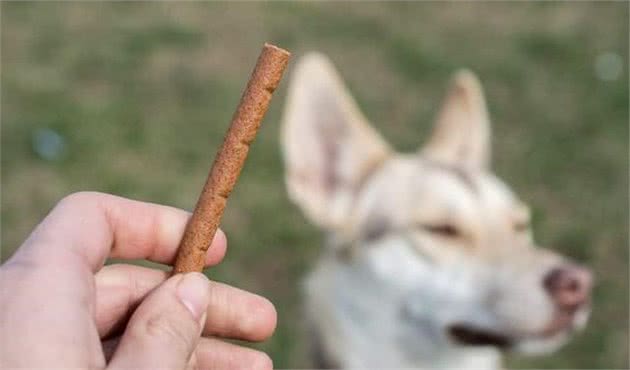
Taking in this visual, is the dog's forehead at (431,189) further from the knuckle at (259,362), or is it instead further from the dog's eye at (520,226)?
the knuckle at (259,362)

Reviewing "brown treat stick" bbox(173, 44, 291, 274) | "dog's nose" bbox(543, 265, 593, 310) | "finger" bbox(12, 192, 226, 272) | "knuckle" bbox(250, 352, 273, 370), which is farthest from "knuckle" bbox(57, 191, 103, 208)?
"dog's nose" bbox(543, 265, 593, 310)

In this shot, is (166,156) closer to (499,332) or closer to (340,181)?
(340,181)

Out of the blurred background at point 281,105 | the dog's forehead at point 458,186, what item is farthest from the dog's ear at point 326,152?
the blurred background at point 281,105

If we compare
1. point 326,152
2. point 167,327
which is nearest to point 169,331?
point 167,327

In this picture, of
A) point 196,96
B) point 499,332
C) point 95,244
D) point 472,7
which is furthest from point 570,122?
point 95,244

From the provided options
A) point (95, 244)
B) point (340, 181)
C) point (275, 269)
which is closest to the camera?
point (95, 244)

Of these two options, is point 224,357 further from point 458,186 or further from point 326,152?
point 326,152

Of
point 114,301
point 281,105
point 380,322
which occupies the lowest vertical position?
point 380,322
